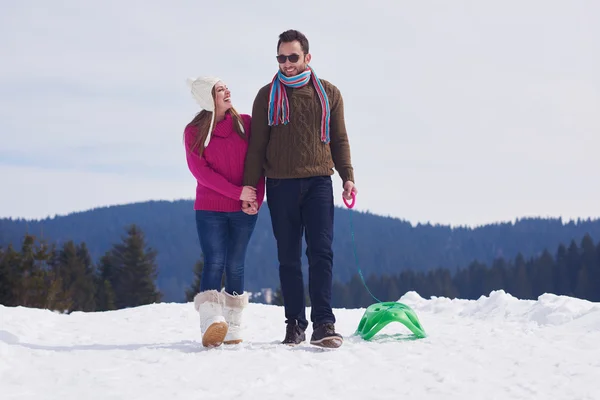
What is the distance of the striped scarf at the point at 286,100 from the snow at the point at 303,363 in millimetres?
1831

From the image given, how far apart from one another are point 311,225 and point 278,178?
47cm

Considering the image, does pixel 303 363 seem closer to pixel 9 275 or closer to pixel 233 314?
pixel 233 314

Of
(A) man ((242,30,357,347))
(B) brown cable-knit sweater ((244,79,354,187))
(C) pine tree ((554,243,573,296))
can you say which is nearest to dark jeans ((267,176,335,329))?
(A) man ((242,30,357,347))

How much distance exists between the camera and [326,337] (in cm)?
519

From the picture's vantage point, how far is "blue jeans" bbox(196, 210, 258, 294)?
5.45 meters

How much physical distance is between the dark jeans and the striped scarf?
0.45m

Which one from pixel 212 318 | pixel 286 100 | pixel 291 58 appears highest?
pixel 291 58

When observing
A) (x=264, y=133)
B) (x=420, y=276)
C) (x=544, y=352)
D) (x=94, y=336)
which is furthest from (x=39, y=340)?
(x=420, y=276)

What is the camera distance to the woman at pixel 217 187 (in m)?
5.43

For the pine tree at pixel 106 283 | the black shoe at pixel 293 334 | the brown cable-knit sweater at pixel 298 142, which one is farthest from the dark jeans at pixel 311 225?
the pine tree at pixel 106 283

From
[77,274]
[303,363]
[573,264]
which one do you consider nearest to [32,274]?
[77,274]

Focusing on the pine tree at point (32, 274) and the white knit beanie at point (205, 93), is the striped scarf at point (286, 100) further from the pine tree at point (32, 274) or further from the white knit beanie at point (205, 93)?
the pine tree at point (32, 274)

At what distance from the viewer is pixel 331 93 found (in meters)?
5.47

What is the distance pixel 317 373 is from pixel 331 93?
2341 millimetres
